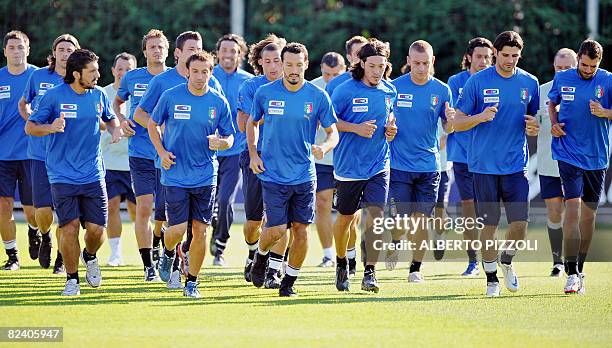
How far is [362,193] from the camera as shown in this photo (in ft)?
44.3

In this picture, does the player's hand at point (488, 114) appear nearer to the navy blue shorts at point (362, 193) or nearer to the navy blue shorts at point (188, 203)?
the navy blue shorts at point (362, 193)

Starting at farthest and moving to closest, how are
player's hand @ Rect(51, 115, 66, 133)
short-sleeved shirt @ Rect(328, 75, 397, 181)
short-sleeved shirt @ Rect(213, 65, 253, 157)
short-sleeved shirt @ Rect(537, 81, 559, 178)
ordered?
short-sleeved shirt @ Rect(213, 65, 253, 157)
short-sleeved shirt @ Rect(537, 81, 559, 178)
short-sleeved shirt @ Rect(328, 75, 397, 181)
player's hand @ Rect(51, 115, 66, 133)

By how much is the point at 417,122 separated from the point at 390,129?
985 millimetres

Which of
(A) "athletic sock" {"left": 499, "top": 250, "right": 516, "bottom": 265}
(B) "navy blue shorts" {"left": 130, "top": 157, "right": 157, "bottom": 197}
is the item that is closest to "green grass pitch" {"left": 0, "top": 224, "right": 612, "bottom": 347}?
(A) "athletic sock" {"left": 499, "top": 250, "right": 516, "bottom": 265}

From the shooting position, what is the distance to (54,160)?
12.7 meters

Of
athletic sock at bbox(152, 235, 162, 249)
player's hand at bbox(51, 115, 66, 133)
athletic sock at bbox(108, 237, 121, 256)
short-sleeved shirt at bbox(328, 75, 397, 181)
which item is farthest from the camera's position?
athletic sock at bbox(108, 237, 121, 256)

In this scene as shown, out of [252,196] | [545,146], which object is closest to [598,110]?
[545,146]

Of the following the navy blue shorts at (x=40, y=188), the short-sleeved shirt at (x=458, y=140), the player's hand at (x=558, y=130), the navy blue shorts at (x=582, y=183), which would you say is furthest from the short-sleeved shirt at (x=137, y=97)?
the navy blue shorts at (x=582, y=183)

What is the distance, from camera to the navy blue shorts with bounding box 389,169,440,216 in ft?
46.9

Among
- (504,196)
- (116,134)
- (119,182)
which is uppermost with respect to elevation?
(116,134)

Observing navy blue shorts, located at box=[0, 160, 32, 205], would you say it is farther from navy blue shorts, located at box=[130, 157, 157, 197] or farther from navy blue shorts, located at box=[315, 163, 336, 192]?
navy blue shorts, located at box=[315, 163, 336, 192]

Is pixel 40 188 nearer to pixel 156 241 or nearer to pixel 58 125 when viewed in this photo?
pixel 156 241

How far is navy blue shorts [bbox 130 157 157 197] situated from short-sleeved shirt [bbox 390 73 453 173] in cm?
254

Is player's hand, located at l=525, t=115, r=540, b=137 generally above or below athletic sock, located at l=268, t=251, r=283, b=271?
above
